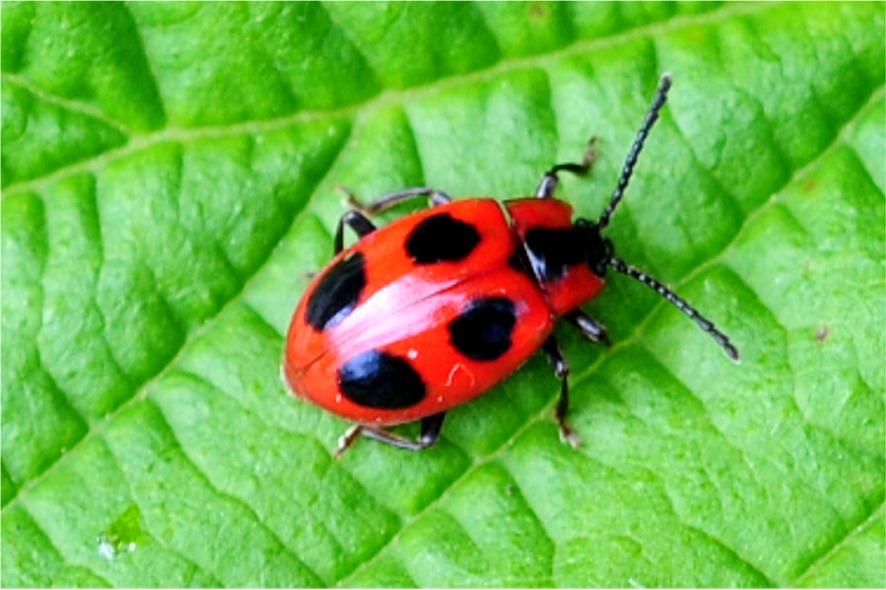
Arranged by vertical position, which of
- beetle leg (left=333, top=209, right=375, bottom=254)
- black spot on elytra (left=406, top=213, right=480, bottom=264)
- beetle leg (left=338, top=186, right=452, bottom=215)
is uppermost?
beetle leg (left=338, top=186, right=452, bottom=215)

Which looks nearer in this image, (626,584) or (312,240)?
(626,584)

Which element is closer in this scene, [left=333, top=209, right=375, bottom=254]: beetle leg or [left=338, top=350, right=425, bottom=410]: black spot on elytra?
[left=338, top=350, right=425, bottom=410]: black spot on elytra

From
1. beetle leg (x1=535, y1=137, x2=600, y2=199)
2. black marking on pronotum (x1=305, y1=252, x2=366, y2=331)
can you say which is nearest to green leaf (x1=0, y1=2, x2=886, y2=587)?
beetle leg (x1=535, y1=137, x2=600, y2=199)

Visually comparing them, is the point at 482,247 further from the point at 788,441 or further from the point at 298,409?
the point at 788,441

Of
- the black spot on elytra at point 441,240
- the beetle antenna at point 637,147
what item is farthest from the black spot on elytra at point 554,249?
the black spot on elytra at point 441,240

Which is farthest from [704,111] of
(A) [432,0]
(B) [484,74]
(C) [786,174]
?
(A) [432,0]

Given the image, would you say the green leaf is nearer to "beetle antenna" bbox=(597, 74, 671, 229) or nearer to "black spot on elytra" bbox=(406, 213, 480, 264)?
"beetle antenna" bbox=(597, 74, 671, 229)

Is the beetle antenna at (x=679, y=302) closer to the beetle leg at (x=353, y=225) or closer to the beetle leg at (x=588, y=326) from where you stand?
the beetle leg at (x=588, y=326)
